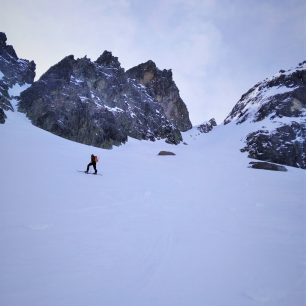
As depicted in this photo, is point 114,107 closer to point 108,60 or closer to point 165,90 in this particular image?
point 108,60

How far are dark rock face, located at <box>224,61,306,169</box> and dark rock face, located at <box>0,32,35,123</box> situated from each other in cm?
4542

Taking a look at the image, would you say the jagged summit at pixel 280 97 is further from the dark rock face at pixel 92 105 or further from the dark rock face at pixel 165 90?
the dark rock face at pixel 165 90

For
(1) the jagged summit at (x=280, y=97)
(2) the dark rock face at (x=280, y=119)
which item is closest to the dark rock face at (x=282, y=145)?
(2) the dark rock face at (x=280, y=119)

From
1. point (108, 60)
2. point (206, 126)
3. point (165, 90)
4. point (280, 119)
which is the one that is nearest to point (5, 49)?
point (108, 60)

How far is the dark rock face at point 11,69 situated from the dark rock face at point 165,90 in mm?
28522

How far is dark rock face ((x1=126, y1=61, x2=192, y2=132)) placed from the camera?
8216cm

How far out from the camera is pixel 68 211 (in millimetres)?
9195

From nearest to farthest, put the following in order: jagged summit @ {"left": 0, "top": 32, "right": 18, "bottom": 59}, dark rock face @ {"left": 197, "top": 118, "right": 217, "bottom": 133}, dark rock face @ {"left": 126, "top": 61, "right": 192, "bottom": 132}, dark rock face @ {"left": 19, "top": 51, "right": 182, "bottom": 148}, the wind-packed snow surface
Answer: the wind-packed snow surface
dark rock face @ {"left": 19, "top": 51, "right": 182, "bottom": 148}
jagged summit @ {"left": 0, "top": 32, "right": 18, "bottom": 59}
dark rock face @ {"left": 126, "top": 61, "right": 192, "bottom": 132}
dark rock face @ {"left": 197, "top": 118, "right": 217, "bottom": 133}

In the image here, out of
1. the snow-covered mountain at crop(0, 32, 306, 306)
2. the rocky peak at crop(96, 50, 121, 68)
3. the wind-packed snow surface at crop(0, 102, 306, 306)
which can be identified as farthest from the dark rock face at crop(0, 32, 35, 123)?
the wind-packed snow surface at crop(0, 102, 306, 306)

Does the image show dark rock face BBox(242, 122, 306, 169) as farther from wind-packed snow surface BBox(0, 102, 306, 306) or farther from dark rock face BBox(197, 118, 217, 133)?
dark rock face BBox(197, 118, 217, 133)

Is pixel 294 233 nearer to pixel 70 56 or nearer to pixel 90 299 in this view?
pixel 90 299

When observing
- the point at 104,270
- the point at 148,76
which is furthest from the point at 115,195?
the point at 148,76

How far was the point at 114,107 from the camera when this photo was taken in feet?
179

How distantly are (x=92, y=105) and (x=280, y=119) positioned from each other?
126 ft
